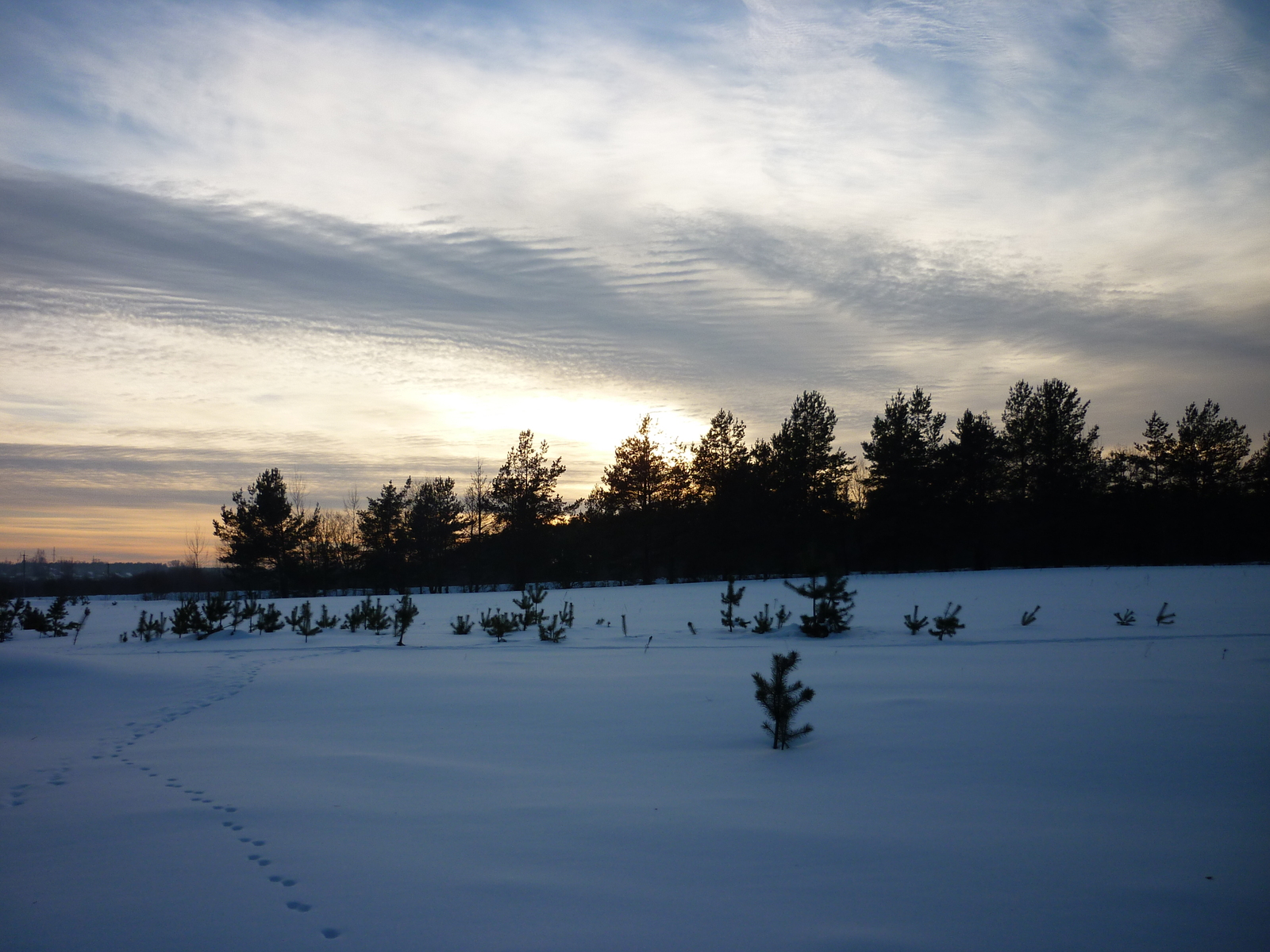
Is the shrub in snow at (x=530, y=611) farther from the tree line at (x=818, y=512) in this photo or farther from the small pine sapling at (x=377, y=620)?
the tree line at (x=818, y=512)

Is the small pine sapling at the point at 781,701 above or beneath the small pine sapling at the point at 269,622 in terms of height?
above

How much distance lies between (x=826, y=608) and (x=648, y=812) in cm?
1154

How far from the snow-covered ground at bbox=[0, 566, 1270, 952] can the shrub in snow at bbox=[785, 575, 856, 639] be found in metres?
4.73

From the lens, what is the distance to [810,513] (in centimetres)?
4050

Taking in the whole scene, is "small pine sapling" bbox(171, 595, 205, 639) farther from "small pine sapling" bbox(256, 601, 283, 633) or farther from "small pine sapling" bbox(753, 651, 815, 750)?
"small pine sapling" bbox(753, 651, 815, 750)

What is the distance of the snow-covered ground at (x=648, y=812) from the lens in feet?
10.7

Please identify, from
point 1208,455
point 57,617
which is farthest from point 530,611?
point 1208,455

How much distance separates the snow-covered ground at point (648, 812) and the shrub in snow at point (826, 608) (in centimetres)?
473

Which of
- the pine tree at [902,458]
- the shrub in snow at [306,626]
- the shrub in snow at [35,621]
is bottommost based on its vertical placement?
the shrub in snow at [35,621]

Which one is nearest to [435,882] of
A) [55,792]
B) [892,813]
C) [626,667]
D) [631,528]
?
[892,813]

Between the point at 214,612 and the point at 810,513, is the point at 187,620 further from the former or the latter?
the point at 810,513

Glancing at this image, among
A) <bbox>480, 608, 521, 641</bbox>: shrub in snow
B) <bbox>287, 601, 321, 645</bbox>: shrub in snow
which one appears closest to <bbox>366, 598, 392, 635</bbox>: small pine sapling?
<bbox>287, 601, 321, 645</bbox>: shrub in snow

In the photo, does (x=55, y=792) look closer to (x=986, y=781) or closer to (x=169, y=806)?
(x=169, y=806)

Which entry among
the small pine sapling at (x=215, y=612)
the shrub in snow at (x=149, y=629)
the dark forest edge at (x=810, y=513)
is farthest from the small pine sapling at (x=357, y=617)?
the dark forest edge at (x=810, y=513)
